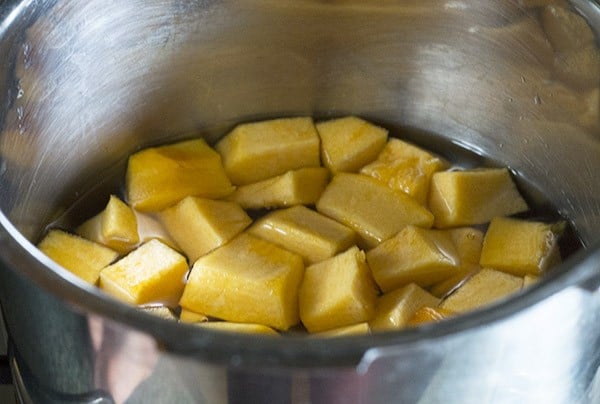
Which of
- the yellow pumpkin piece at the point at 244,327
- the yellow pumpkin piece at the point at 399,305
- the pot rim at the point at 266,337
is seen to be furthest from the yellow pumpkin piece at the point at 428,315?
the pot rim at the point at 266,337

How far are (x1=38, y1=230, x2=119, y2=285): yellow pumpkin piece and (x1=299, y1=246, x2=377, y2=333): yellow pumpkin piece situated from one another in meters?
0.19

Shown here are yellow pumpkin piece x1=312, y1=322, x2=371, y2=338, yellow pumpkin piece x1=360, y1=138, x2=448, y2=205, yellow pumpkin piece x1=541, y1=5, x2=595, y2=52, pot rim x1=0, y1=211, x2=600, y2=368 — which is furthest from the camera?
yellow pumpkin piece x1=360, y1=138, x2=448, y2=205

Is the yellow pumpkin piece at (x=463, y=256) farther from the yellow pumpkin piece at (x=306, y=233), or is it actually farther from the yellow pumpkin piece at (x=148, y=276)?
the yellow pumpkin piece at (x=148, y=276)

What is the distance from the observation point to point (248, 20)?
3.47ft

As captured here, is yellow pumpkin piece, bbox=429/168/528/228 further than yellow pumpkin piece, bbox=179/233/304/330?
Yes

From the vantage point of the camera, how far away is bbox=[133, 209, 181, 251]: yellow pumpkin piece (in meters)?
0.97

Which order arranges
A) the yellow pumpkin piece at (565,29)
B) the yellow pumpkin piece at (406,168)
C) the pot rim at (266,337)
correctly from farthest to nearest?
the yellow pumpkin piece at (406,168)
the yellow pumpkin piece at (565,29)
the pot rim at (266,337)

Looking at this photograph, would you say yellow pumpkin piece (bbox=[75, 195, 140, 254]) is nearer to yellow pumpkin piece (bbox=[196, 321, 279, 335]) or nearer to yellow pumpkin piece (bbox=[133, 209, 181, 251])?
yellow pumpkin piece (bbox=[133, 209, 181, 251])

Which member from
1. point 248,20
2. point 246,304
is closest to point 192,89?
point 248,20

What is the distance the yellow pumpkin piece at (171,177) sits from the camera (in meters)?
1.00

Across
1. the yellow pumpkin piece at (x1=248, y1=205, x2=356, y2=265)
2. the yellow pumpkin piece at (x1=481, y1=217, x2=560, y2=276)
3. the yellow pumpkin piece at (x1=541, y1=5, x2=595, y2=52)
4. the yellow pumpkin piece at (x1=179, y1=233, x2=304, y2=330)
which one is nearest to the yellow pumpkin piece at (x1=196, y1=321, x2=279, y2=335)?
the yellow pumpkin piece at (x1=179, y1=233, x2=304, y2=330)

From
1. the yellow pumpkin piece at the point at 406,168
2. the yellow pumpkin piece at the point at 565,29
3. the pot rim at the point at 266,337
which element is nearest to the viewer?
the pot rim at the point at 266,337

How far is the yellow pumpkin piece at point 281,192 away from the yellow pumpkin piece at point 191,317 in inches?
6.7

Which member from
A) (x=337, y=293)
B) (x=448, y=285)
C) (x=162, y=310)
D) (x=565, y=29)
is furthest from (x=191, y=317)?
(x=565, y=29)
